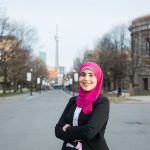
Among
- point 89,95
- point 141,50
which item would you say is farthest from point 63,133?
point 141,50

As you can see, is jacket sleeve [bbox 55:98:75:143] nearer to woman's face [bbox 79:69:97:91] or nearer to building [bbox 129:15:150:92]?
woman's face [bbox 79:69:97:91]

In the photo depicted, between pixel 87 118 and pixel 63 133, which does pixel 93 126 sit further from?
pixel 63 133

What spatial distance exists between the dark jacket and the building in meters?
73.3

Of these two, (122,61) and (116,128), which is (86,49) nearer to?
(122,61)

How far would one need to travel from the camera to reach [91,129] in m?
4.01

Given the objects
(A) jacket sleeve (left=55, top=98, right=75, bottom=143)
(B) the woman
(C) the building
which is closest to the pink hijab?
(B) the woman

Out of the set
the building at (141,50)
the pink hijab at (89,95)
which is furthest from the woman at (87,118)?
the building at (141,50)

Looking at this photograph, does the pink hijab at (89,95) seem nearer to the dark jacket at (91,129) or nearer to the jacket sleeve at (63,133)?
the dark jacket at (91,129)

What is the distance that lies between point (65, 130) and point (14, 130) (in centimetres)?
1192

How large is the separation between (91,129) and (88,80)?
1.59ft

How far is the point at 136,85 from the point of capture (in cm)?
8431

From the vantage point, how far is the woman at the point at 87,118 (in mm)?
4059

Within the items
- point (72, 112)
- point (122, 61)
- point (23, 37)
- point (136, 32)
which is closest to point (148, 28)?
point (136, 32)

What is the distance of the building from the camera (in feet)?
264
